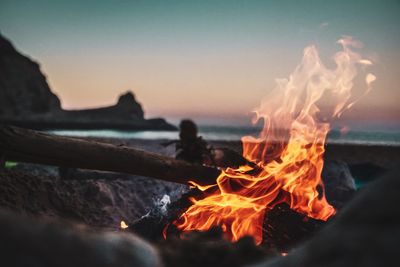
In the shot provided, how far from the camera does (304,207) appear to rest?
6031 mm

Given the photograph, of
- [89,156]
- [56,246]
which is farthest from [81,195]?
[56,246]

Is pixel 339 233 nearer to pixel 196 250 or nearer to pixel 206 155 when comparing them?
pixel 196 250

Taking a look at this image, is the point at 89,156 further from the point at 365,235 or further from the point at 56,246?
the point at 365,235

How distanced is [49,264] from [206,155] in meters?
4.35

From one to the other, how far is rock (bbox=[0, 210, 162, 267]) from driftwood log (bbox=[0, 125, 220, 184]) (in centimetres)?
329

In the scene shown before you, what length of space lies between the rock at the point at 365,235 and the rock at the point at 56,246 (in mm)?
980

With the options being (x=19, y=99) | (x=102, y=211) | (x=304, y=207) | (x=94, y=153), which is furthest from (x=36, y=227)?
(x=19, y=99)

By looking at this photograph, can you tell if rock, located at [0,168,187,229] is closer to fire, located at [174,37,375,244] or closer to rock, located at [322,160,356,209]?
fire, located at [174,37,375,244]

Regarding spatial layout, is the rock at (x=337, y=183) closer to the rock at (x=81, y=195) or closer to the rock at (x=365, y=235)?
the rock at (x=81, y=195)

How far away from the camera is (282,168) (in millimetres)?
6004

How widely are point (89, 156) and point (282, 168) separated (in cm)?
302

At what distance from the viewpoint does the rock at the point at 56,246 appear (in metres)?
1.78

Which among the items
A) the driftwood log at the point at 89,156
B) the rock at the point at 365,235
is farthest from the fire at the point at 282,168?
the rock at the point at 365,235

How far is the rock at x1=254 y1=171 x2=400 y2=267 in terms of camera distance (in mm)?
1726
